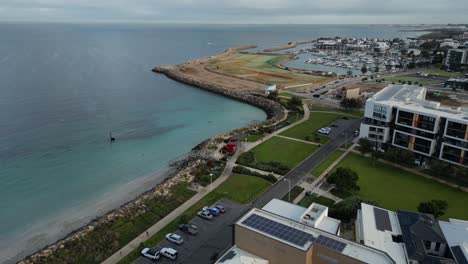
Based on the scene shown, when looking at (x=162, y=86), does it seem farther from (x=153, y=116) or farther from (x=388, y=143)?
(x=388, y=143)

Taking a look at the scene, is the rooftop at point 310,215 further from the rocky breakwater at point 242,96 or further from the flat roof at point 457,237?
the rocky breakwater at point 242,96

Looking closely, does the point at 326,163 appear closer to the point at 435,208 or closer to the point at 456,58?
the point at 435,208

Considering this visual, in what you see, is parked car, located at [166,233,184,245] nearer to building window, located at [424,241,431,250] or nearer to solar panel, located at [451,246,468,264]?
building window, located at [424,241,431,250]

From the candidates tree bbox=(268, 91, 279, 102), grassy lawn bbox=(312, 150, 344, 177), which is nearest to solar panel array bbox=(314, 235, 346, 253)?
grassy lawn bbox=(312, 150, 344, 177)

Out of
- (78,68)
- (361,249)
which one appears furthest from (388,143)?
(78,68)

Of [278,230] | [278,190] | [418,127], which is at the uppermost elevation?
[278,230]

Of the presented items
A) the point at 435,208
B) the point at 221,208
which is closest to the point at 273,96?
the point at 221,208
